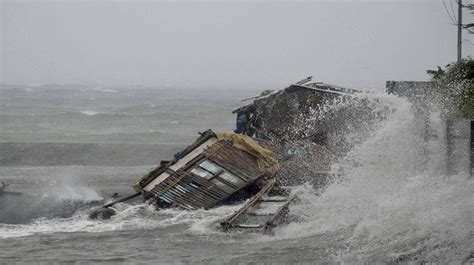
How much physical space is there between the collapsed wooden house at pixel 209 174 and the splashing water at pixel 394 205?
1.61m

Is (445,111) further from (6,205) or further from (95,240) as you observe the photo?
(6,205)

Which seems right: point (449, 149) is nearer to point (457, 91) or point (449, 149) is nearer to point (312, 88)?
point (457, 91)

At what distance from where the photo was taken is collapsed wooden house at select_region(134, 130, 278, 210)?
1758cm

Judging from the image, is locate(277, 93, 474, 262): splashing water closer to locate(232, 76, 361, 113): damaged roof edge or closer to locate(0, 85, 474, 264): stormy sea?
locate(0, 85, 474, 264): stormy sea

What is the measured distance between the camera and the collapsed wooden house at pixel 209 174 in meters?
17.6

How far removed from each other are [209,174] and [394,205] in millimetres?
6086

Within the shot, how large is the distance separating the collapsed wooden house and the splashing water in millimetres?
1606

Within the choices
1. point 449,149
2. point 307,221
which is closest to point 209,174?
point 307,221

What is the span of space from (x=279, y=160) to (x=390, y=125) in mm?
4417

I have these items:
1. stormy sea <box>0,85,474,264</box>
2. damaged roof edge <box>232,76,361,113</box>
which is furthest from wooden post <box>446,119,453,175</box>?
damaged roof edge <box>232,76,361,113</box>

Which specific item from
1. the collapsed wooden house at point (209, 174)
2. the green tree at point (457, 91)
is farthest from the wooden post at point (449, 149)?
the collapsed wooden house at point (209, 174)

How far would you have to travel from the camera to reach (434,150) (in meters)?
15.3

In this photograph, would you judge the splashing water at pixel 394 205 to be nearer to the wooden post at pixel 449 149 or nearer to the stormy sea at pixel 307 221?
the stormy sea at pixel 307 221

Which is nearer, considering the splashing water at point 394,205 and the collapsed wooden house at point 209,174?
the splashing water at point 394,205
